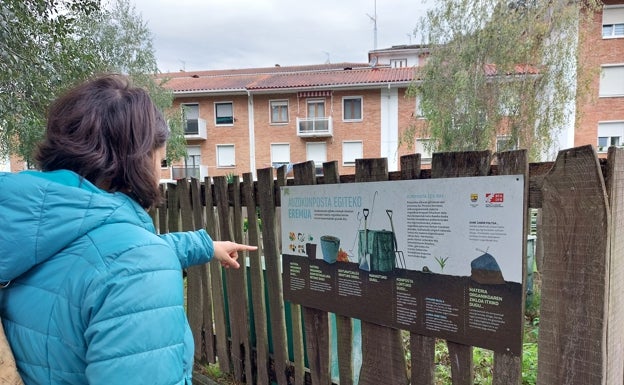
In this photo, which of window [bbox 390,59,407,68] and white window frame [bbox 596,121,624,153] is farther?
window [bbox 390,59,407,68]

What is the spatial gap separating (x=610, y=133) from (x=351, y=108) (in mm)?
14053

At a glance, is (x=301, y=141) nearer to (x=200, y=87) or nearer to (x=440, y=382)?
(x=200, y=87)

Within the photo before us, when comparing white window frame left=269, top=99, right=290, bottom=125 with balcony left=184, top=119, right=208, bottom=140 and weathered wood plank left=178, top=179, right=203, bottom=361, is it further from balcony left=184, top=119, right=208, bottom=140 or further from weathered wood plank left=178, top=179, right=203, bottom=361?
weathered wood plank left=178, top=179, right=203, bottom=361

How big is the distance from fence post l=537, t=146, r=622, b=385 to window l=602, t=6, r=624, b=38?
23.6 metres

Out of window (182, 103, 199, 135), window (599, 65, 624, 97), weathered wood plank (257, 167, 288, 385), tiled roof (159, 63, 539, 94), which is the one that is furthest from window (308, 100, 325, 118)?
weathered wood plank (257, 167, 288, 385)

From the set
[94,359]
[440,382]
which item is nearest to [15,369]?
[94,359]

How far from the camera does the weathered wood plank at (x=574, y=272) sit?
1266mm

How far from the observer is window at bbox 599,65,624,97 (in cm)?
1911

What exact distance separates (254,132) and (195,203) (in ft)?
76.6

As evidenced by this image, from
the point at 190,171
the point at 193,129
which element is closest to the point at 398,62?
the point at 193,129

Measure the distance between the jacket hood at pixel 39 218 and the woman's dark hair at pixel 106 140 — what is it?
0.34 ft

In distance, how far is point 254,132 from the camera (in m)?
25.9

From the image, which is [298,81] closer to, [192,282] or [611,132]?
[611,132]

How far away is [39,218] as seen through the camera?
0.90 metres
